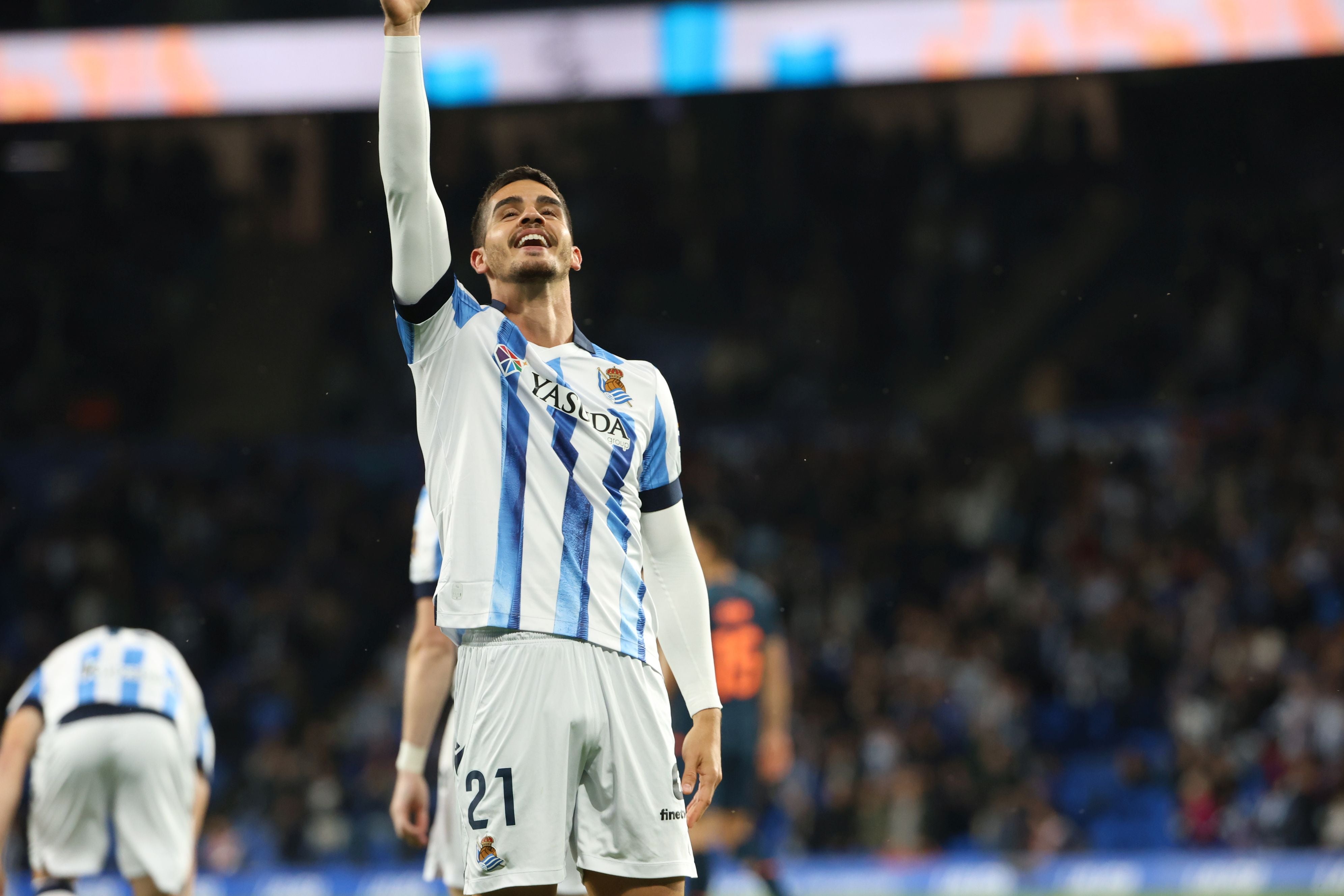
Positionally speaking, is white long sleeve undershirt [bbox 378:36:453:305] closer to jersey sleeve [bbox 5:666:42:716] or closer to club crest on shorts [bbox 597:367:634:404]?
club crest on shorts [bbox 597:367:634:404]

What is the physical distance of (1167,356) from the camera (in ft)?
57.3

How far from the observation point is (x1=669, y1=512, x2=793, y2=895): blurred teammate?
7.88 meters

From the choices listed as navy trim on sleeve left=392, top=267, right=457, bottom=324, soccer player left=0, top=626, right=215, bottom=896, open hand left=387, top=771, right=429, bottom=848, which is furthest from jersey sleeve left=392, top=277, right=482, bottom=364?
soccer player left=0, top=626, right=215, bottom=896

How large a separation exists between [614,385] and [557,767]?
91 cm

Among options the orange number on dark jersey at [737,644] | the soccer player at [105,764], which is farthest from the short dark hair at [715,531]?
the soccer player at [105,764]

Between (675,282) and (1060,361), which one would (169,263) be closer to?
(675,282)

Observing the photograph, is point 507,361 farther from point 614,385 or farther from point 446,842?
point 446,842

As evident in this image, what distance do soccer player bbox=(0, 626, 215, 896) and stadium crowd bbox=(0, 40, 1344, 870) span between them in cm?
769

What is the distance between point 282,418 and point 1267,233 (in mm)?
12777

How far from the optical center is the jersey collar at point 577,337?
348 centimetres

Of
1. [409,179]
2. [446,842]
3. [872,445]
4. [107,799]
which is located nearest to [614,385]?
[409,179]

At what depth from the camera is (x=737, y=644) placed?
800 cm

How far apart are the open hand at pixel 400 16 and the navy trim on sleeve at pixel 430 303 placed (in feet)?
1.70

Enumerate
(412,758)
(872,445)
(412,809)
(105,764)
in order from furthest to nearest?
(872,445) < (105,764) < (412,758) < (412,809)
